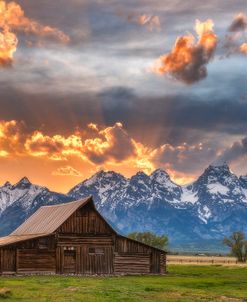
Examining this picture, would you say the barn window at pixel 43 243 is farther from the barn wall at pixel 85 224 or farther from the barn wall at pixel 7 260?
the barn wall at pixel 7 260

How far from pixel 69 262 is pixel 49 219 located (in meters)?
8.39

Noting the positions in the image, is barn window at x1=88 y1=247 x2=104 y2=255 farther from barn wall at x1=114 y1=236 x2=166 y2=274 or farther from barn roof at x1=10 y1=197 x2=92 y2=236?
barn roof at x1=10 y1=197 x2=92 y2=236

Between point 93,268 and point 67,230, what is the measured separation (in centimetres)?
577

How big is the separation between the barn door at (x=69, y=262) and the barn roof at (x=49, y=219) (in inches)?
138

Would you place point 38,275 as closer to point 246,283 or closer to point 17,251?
point 17,251

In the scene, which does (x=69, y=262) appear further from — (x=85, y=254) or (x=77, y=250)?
(x=85, y=254)

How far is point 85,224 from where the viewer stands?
277 ft

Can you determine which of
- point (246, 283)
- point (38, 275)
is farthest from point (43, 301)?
point (38, 275)

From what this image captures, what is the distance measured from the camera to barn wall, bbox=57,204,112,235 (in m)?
83.3

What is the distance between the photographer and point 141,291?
52.5 m

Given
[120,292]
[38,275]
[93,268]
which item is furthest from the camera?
[93,268]

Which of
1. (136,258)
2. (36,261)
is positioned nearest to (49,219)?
(36,261)

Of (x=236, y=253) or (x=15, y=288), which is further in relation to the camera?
(x=236, y=253)

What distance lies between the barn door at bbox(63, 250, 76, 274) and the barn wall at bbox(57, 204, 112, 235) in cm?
247
